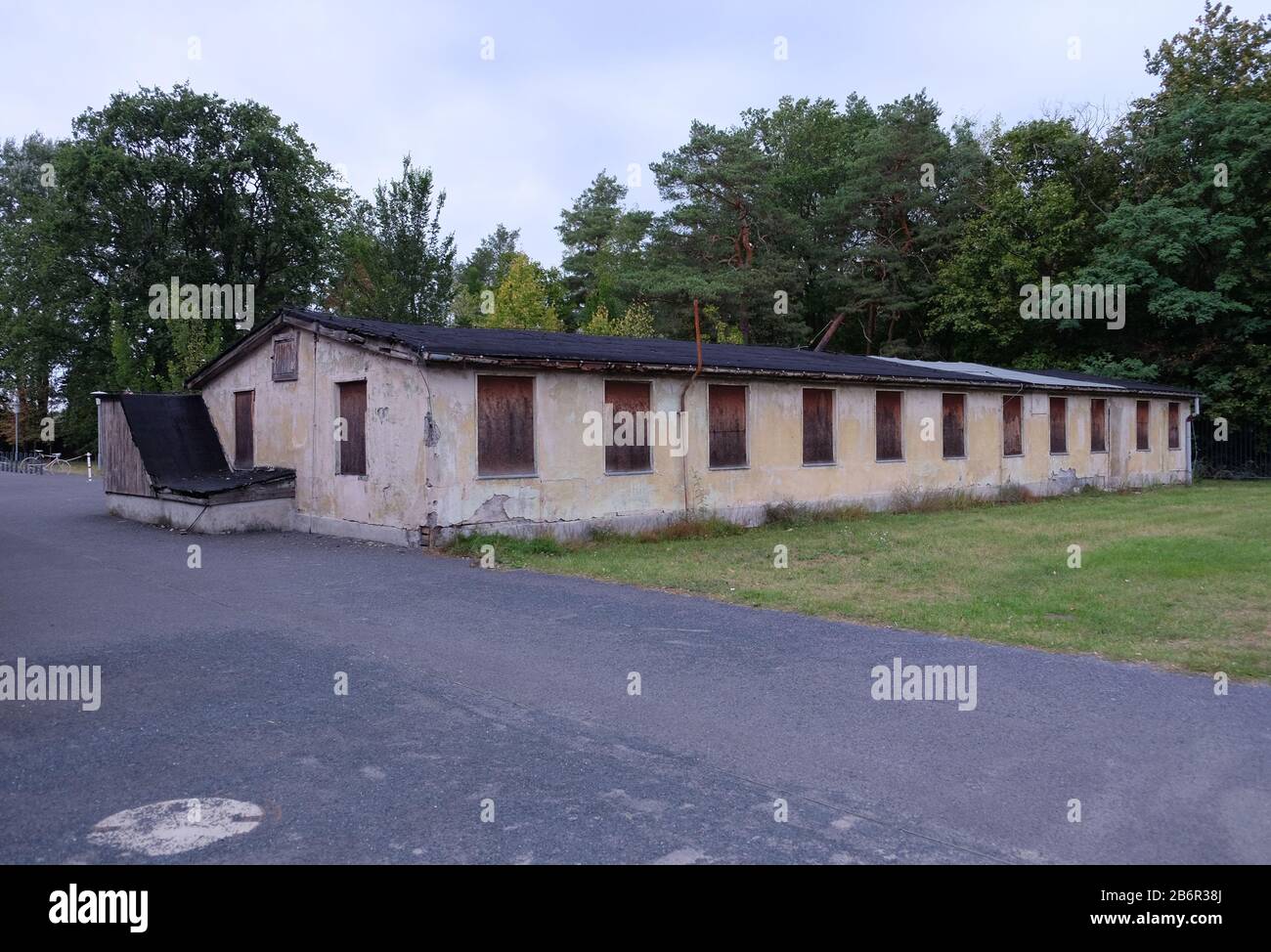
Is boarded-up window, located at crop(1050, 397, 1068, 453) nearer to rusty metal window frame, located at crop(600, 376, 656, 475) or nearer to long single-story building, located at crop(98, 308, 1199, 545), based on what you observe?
long single-story building, located at crop(98, 308, 1199, 545)

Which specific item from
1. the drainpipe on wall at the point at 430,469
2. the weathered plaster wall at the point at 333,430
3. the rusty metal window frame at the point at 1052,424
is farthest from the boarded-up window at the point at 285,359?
the rusty metal window frame at the point at 1052,424

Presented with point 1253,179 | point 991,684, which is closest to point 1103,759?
point 991,684

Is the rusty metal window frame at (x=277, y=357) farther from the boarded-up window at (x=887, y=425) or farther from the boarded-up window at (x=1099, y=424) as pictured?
the boarded-up window at (x=1099, y=424)

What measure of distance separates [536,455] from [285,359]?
19.2 ft

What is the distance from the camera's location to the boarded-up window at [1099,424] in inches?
1097

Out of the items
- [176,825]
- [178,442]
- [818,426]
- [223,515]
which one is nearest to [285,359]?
[223,515]

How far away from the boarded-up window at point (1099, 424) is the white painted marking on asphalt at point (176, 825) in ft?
91.0

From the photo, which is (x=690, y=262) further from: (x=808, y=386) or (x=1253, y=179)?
(x=808, y=386)

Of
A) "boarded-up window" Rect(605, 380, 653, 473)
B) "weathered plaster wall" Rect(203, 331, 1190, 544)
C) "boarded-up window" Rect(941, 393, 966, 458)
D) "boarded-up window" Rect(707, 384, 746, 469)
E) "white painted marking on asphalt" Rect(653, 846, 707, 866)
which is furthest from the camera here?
"boarded-up window" Rect(941, 393, 966, 458)

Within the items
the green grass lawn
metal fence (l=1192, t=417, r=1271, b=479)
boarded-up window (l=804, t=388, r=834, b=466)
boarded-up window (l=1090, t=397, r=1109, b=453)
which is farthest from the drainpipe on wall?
metal fence (l=1192, t=417, r=1271, b=479)

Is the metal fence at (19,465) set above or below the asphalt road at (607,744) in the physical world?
above

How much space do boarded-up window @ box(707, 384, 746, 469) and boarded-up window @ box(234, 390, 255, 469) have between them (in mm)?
9113

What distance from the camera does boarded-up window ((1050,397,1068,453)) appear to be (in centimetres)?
2627

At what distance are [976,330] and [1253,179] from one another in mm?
10957
